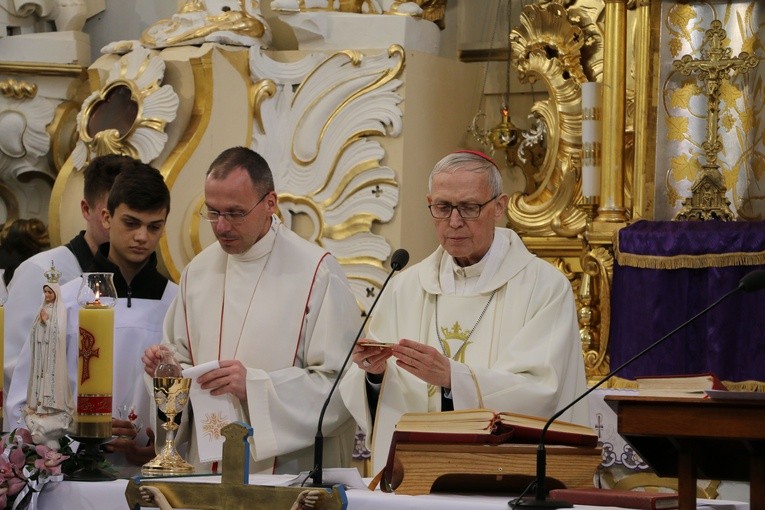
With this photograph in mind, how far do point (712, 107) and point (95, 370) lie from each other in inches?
146

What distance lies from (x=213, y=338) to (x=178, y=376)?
40.1 inches

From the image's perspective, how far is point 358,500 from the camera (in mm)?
4293

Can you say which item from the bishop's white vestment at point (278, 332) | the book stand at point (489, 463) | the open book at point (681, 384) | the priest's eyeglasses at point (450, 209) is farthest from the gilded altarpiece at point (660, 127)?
the book stand at point (489, 463)

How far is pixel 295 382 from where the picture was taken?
18.7 feet

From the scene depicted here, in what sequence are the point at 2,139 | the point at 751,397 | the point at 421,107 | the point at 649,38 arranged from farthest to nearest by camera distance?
the point at 2,139
the point at 421,107
the point at 649,38
the point at 751,397

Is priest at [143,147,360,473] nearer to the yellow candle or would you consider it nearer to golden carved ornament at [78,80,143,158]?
the yellow candle

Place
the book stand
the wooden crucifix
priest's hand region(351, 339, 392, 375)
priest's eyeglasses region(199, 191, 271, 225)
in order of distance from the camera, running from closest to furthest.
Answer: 1. the book stand
2. priest's hand region(351, 339, 392, 375)
3. priest's eyeglasses region(199, 191, 271, 225)
4. the wooden crucifix

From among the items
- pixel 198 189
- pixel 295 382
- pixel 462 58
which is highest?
pixel 462 58

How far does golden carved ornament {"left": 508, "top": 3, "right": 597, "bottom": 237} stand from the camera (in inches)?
311

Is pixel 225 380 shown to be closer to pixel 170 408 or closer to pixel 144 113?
pixel 170 408

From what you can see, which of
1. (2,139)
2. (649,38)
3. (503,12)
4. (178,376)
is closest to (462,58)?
(503,12)

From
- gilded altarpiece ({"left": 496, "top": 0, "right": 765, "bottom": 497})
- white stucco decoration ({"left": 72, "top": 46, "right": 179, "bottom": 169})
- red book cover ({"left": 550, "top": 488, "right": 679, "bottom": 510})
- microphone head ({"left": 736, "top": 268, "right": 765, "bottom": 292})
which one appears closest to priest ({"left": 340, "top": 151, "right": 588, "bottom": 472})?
red book cover ({"left": 550, "top": 488, "right": 679, "bottom": 510})

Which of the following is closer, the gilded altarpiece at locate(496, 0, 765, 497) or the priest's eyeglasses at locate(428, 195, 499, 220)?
the priest's eyeglasses at locate(428, 195, 499, 220)

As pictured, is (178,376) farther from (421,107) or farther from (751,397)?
(421,107)
